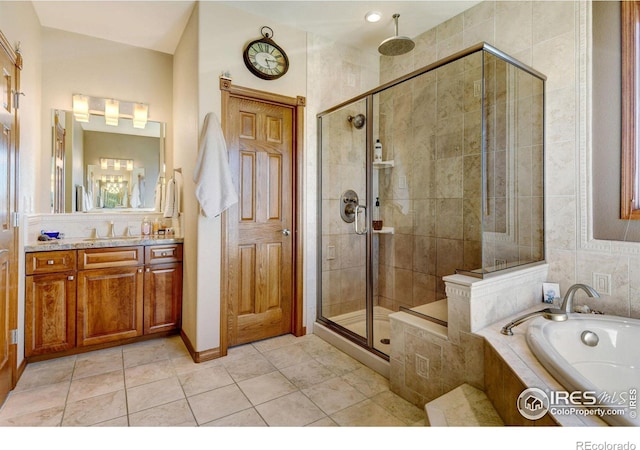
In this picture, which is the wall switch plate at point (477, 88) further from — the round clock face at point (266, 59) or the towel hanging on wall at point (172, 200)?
the towel hanging on wall at point (172, 200)

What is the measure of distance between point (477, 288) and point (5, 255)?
2728mm

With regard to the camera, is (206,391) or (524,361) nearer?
(524,361)

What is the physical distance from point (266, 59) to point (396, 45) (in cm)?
108

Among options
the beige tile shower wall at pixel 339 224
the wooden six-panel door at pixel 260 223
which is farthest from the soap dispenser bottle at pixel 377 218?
the wooden six-panel door at pixel 260 223

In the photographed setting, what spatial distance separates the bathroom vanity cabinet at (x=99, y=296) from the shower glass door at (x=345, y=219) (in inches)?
54.0

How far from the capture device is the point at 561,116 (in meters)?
2.09

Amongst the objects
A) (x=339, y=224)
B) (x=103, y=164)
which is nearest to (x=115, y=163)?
(x=103, y=164)

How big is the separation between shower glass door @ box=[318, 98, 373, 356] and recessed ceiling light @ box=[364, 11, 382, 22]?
2.45 ft

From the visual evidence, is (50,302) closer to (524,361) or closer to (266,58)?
(266,58)

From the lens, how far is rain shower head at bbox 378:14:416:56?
2.58m

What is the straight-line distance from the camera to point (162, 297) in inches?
113

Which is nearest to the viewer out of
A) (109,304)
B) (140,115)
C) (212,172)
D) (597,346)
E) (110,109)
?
(597,346)

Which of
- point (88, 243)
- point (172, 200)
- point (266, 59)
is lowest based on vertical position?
point (88, 243)

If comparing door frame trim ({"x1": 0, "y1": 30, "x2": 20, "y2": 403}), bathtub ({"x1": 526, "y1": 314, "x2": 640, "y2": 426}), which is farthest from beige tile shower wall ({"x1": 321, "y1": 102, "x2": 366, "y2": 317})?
door frame trim ({"x1": 0, "y1": 30, "x2": 20, "y2": 403})
